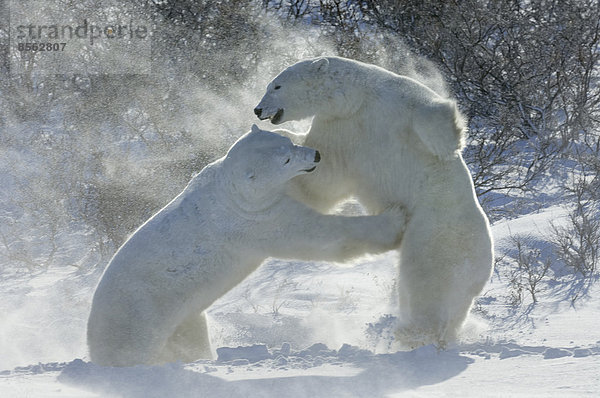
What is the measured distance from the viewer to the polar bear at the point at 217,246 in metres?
3.53

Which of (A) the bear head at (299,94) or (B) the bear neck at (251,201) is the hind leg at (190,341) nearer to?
(B) the bear neck at (251,201)

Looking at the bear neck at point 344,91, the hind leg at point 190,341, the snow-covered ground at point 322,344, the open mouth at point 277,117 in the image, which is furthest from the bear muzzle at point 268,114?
the hind leg at point 190,341

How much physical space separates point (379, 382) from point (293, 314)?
232 centimetres

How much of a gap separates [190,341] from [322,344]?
650 millimetres

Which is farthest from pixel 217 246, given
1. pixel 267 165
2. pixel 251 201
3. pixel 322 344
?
pixel 322 344

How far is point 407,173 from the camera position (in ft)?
12.2

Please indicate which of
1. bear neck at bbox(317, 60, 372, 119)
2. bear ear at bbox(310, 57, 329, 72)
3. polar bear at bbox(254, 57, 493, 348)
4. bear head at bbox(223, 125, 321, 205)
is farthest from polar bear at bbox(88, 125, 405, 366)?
bear ear at bbox(310, 57, 329, 72)

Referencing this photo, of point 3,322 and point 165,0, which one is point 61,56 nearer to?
point 165,0

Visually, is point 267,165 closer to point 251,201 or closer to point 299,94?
point 251,201

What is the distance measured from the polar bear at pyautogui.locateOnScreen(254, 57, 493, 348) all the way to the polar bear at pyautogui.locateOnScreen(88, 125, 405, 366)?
0.16m

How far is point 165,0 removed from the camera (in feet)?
31.4

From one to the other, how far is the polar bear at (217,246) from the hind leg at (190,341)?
3 cm

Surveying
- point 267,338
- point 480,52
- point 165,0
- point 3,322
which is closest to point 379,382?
point 267,338

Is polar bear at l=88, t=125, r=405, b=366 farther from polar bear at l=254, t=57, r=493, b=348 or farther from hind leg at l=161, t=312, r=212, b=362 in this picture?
polar bear at l=254, t=57, r=493, b=348
